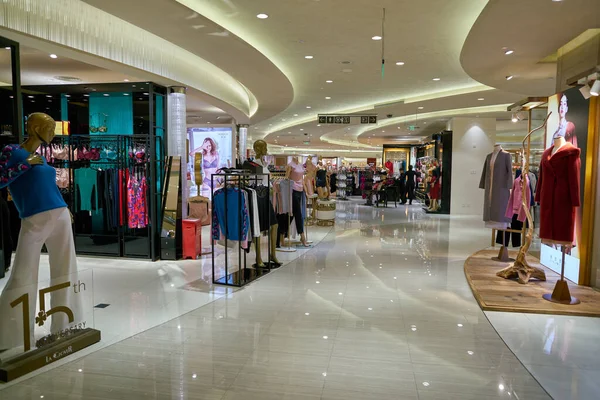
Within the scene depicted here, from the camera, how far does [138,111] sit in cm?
743

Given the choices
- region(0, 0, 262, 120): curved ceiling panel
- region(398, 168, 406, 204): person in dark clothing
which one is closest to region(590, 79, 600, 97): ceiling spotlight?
Answer: region(0, 0, 262, 120): curved ceiling panel

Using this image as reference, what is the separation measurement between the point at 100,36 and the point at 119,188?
2.62 meters

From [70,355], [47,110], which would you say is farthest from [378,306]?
[47,110]

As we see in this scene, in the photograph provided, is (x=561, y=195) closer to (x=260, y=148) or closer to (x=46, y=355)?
(x=260, y=148)

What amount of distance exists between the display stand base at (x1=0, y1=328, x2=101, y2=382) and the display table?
812 cm

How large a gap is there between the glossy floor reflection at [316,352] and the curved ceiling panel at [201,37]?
332 centimetres

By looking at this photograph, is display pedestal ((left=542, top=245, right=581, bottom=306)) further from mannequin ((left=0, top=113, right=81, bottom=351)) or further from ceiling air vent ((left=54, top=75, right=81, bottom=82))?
ceiling air vent ((left=54, top=75, right=81, bottom=82))

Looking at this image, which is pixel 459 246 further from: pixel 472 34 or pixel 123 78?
pixel 123 78

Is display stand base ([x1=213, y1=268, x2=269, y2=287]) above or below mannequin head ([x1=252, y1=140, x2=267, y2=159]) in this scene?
below

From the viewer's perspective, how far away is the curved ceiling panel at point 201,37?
4.63 meters

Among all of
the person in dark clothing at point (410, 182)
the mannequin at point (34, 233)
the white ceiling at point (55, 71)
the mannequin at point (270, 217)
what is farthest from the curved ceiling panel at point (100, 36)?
the person in dark clothing at point (410, 182)

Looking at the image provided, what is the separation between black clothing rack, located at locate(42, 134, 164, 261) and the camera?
714 cm

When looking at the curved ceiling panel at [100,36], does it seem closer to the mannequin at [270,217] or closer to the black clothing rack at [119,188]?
the black clothing rack at [119,188]

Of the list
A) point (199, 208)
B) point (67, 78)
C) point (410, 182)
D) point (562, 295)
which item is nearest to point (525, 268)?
point (562, 295)
